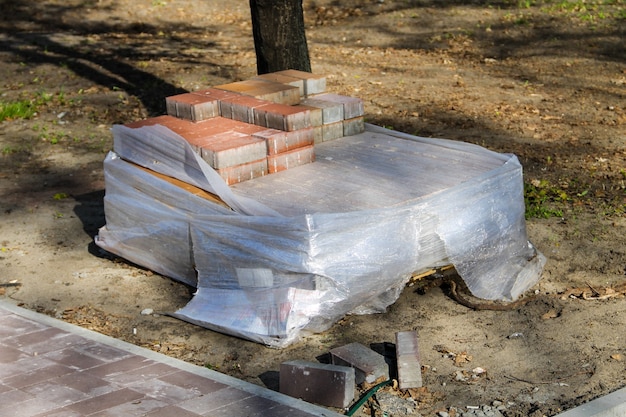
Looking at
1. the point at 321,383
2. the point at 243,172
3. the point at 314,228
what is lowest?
the point at 321,383

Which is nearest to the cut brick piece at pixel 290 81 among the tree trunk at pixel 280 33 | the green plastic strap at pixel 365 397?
the tree trunk at pixel 280 33

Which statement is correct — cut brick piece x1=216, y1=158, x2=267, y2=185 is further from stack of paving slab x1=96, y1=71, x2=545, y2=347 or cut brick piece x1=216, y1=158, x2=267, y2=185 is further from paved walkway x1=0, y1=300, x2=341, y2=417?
paved walkway x1=0, y1=300, x2=341, y2=417

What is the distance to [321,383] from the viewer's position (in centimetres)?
485

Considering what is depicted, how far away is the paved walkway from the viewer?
4496 millimetres

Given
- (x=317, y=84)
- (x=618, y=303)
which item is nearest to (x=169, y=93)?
(x=317, y=84)

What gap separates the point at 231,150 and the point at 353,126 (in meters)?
1.41

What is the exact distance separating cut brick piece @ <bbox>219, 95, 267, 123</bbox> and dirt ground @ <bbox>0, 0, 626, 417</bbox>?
4.26 feet

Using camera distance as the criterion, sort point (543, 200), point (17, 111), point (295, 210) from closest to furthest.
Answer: point (295, 210) < point (543, 200) < point (17, 111)

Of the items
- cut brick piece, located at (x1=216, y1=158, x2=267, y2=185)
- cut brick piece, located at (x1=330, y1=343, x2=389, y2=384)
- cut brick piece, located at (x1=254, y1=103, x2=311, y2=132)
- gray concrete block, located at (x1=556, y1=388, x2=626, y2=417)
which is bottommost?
gray concrete block, located at (x1=556, y1=388, x2=626, y2=417)

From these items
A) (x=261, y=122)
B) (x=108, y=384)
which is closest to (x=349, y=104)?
(x=261, y=122)

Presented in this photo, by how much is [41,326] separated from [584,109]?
709 cm

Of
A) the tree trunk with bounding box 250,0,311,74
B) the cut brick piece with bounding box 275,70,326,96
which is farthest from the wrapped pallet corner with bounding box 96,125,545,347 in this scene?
the tree trunk with bounding box 250,0,311,74

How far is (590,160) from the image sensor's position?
8844 millimetres

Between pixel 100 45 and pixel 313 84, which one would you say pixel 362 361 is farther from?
pixel 100 45
